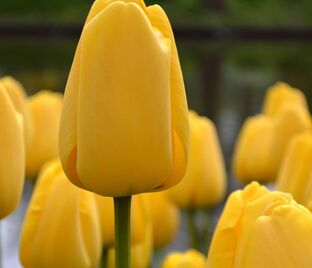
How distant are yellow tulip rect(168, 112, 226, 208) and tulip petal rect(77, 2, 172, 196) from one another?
1.56ft

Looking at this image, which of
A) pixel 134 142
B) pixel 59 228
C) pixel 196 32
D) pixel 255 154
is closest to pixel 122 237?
pixel 134 142

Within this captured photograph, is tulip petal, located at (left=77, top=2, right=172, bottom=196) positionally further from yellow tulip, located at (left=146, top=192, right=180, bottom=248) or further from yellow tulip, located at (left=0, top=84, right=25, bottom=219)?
yellow tulip, located at (left=146, top=192, right=180, bottom=248)

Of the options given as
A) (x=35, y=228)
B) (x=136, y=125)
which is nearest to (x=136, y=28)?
(x=136, y=125)

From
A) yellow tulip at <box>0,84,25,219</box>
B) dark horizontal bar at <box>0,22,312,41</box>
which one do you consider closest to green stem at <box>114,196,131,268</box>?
yellow tulip at <box>0,84,25,219</box>

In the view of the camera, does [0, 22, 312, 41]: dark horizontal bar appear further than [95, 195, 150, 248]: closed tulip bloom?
Yes

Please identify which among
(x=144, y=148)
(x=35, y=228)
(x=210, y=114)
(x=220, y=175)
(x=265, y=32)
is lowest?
(x=265, y=32)

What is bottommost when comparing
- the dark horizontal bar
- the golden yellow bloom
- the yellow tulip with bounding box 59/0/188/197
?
the dark horizontal bar

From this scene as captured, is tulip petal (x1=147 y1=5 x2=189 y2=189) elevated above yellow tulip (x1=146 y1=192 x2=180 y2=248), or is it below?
above

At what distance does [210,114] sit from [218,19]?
7700mm

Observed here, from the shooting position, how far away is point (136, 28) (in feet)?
1.38

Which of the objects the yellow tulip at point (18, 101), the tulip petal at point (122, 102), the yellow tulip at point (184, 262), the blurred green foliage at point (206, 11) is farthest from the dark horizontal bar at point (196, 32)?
the tulip petal at point (122, 102)

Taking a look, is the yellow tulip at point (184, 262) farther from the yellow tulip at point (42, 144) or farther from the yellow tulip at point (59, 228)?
the yellow tulip at point (42, 144)

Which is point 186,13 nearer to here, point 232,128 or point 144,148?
point 232,128

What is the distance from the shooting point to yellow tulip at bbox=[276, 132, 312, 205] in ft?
2.02
